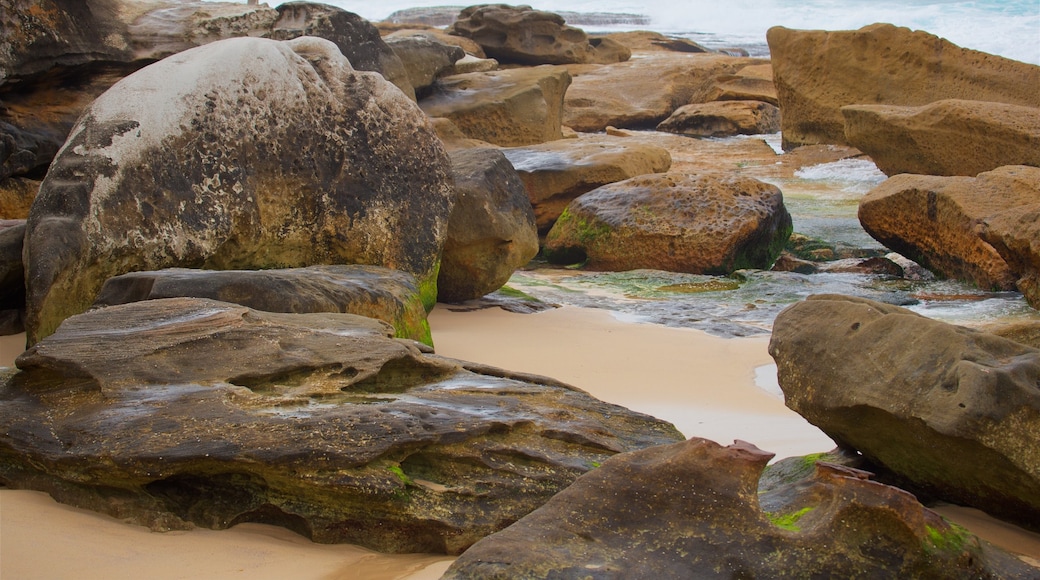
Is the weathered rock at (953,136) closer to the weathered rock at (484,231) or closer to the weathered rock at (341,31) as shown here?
the weathered rock at (341,31)

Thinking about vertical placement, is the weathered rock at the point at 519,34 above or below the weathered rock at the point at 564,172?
above

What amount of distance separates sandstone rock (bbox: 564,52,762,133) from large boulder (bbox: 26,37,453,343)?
13185mm

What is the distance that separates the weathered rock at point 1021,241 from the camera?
22.1 feet

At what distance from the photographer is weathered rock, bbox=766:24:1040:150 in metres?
14.0

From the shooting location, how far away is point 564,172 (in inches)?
383

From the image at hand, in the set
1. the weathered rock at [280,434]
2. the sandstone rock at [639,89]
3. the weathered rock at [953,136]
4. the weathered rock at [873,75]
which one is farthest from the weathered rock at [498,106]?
the weathered rock at [280,434]

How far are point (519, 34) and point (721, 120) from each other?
4.45 meters

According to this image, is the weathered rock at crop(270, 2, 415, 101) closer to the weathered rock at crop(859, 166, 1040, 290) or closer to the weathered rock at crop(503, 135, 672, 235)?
the weathered rock at crop(503, 135, 672, 235)

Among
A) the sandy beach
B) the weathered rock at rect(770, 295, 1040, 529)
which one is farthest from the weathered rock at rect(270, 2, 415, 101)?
the weathered rock at rect(770, 295, 1040, 529)

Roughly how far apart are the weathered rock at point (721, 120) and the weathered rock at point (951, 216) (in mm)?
10159

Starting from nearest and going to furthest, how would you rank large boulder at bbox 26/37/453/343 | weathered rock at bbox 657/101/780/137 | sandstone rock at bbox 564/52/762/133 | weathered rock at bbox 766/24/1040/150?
large boulder at bbox 26/37/453/343 < weathered rock at bbox 766/24/1040/150 < weathered rock at bbox 657/101/780/137 < sandstone rock at bbox 564/52/762/133

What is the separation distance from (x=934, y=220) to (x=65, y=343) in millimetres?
6782

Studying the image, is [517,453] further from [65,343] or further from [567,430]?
[65,343]

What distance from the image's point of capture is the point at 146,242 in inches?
182
